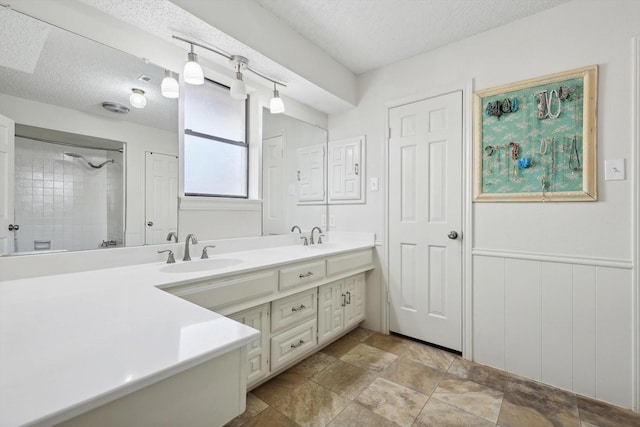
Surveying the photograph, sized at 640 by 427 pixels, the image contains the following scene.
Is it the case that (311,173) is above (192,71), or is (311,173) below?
below

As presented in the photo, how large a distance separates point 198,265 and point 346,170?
5.42ft

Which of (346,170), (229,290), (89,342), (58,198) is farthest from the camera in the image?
(346,170)

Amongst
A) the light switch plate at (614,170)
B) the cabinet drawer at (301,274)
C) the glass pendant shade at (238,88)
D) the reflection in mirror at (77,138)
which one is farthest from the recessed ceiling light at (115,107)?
the light switch plate at (614,170)

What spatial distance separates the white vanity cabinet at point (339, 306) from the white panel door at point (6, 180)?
166 centimetres

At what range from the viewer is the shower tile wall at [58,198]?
1.27 m

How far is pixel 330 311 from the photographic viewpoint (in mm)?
2209

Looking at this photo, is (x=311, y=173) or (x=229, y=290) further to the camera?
(x=311, y=173)

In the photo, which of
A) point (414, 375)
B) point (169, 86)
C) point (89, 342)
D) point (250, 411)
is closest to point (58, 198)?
point (169, 86)

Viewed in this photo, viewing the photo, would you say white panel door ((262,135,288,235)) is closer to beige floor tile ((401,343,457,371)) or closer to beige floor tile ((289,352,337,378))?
beige floor tile ((289,352,337,378))

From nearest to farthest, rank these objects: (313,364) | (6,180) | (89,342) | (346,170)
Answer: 1. (89,342)
2. (6,180)
3. (313,364)
4. (346,170)

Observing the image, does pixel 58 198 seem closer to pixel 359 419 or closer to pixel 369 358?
pixel 359 419

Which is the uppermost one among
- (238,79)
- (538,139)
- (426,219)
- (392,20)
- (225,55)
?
(392,20)

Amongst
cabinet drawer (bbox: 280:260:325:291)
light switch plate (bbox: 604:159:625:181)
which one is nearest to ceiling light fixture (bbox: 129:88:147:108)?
cabinet drawer (bbox: 280:260:325:291)

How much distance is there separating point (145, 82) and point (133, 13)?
1.09 ft
